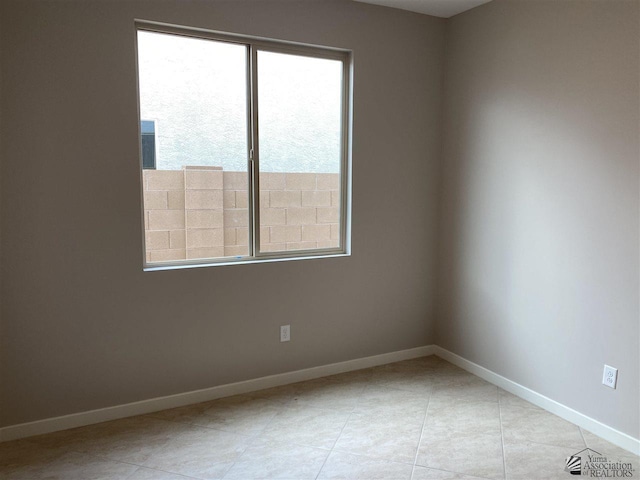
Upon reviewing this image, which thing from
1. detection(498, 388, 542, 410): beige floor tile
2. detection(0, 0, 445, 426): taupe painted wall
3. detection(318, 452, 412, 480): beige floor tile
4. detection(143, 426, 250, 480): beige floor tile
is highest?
detection(0, 0, 445, 426): taupe painted wall

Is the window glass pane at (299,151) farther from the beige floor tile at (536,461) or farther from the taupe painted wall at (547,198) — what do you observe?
the beige floor tile at (536,461)

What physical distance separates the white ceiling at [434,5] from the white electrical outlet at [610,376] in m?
2.37

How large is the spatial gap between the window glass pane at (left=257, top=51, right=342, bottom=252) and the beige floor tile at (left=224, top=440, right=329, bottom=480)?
1255 mm

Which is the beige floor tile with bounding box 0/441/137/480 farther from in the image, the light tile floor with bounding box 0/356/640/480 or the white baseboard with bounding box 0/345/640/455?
the white baseboard with bounding box 0/345/640/455

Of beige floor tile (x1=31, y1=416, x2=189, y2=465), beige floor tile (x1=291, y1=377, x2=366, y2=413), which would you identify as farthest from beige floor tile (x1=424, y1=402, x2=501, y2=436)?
beige floor tile (x1=31, y1=416, x2=189, y2=465)

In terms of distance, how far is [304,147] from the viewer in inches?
130

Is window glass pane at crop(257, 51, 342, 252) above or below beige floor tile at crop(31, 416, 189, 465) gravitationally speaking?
above

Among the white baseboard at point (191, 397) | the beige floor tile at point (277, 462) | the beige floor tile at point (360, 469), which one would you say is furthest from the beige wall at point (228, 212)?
the beige floor tile at point (360, 469)

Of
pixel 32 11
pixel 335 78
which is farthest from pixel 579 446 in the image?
pixel 32 11

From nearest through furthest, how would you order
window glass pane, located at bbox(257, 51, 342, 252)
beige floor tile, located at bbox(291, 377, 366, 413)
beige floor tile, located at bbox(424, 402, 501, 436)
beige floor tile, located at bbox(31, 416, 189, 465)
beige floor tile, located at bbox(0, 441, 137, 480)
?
beige floor tile, located at bbox(0, 441, 137, 480)
beige floor tile, located at bbox(31, 416, 189, 465)
beige floor tile, located at bbox(424, 402, 501, 436)
beige floor tile, located at bbox(291, 377, 366, 413)
window glass pane, located at bbox(257, 51, 342, 252)

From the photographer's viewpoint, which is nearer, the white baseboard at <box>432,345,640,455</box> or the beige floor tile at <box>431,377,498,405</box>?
the white baseboard at <box>432,345,640,455</box>

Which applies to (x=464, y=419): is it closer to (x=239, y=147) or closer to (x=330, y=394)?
(x=330, y=394)

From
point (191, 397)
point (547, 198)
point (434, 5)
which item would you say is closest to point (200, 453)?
point (191, 397)

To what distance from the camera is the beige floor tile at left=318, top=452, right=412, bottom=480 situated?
2252 millimetres
